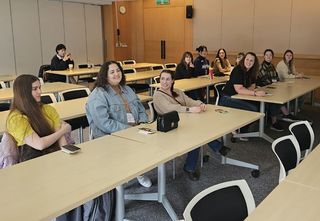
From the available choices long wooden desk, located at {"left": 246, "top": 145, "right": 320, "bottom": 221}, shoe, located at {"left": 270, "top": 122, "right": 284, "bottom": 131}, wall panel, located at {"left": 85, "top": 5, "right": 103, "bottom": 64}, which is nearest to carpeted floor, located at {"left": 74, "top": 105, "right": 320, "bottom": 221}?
shoe, located at {"left": 270, "top": 122, "right": 284, "bottom": 131}

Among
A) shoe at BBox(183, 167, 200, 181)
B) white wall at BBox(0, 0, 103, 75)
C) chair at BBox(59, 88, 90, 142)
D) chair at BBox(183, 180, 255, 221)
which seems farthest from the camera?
white wall at BBox(0, 0, 103, 75)

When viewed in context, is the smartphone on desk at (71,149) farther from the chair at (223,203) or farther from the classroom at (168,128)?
the chair at (223,203)

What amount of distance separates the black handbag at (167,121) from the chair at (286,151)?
870 millimetres

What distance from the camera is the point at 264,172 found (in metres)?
3.88

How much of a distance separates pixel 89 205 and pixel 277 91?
3.69 meters

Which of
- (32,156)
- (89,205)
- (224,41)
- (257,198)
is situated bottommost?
(257,198)

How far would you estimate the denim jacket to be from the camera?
10.3ft

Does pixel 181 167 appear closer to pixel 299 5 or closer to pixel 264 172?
pixel 264 172

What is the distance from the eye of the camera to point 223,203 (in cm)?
164

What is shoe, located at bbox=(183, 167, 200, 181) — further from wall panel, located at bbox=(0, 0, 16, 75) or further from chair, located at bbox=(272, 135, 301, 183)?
wall panel, located at bbox=(0, 0, 16, 75)

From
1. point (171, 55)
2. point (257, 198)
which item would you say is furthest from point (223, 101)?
point (171, 55)

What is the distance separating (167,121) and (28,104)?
43.8 inches

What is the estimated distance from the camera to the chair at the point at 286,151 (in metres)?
2.37

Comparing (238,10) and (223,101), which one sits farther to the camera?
(238,10)
